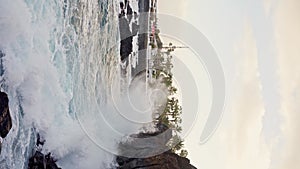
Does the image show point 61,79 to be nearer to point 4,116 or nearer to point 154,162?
point 4,116

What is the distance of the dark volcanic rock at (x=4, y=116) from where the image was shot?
11.6 m

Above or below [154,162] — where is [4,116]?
below

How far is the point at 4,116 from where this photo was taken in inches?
463

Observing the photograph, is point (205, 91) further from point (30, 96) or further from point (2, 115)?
point (2, 115)

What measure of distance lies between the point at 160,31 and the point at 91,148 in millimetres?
21562

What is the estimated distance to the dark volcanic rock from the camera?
38.1ft

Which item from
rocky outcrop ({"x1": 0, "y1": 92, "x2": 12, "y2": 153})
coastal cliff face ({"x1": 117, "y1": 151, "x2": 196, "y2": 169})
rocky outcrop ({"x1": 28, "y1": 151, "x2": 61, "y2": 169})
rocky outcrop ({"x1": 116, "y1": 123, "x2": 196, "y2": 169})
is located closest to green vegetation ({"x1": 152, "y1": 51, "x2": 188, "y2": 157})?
rocky outcrop ({"x1": 116, "y1": 123, "x2": 196, "y2": 169})

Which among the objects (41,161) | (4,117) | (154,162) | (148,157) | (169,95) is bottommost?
(4,117)

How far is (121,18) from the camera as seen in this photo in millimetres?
30359

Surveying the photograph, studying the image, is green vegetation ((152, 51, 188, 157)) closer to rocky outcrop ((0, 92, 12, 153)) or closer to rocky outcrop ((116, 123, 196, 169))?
rocky outcrop ((116, 123, 196, 169))

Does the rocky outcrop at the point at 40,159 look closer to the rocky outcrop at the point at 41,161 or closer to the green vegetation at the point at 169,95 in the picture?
the rocky outcrop at the point at 41,161

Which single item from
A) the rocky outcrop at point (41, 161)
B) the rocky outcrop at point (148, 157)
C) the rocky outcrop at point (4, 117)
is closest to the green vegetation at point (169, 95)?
the rocky outcrop at point (148, 157)

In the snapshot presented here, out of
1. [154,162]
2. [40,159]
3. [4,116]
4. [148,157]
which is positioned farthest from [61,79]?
[154,162]

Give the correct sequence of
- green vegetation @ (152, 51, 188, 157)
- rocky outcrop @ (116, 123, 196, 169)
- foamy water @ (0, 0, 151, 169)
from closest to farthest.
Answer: foamy water @ (0, 0, 151, 169)
rocky outcrop @ (116, 123, 196, 169)
green vegetation @ (152, 51, 188, 157)
